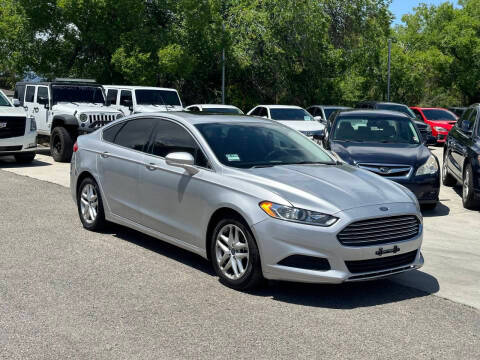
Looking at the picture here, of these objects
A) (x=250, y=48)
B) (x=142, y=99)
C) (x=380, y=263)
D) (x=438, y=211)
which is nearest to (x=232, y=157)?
(x=380, y=263)

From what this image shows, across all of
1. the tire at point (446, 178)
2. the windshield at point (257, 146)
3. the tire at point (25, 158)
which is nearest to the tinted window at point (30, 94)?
the tire at point (25, 158)

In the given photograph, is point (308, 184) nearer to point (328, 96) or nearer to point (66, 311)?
point (66, 311)

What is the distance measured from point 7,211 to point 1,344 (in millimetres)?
5282

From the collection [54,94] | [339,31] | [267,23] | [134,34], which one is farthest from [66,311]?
[339,31]

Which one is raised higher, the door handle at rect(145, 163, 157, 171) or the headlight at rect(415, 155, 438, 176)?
the door handle at rect(145, 163, 157, 171)

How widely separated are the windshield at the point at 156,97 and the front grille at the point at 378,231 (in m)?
14.5

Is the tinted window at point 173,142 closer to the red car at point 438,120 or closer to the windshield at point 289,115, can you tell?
the windshield at point 289,115

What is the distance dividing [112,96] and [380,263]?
15754 mm

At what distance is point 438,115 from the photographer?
2655 cm

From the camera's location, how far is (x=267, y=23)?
115 feet

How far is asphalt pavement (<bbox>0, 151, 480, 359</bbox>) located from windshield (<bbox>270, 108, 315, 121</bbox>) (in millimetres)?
13275

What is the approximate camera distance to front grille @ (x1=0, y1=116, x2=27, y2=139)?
15.5 m

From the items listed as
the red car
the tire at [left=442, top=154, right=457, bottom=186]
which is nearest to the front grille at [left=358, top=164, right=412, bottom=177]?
the tire at [left=442, top=154, right=457, bottom=186]

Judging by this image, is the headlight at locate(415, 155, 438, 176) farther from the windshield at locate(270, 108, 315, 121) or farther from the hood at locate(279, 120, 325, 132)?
the windshield at locate(270, 108, 315, 121)
